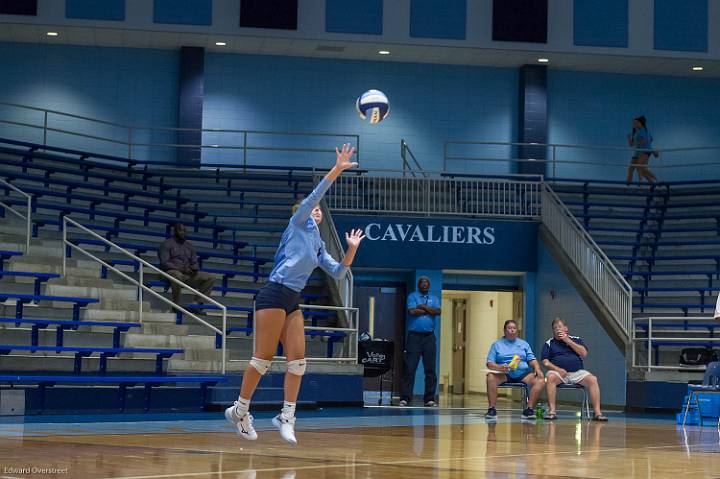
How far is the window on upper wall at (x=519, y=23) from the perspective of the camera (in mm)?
24594

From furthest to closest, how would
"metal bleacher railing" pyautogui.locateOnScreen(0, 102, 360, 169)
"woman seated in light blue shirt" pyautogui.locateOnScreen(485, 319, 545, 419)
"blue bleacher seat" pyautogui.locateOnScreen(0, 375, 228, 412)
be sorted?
"metal bleacher railing" pyautogui.locateOnScreen(0, 102, 360, 169), "woman seated in light blue shirt" pyautogui.locateOnScreen(485, 319, 545, 419), "blue bleacher seat" pyautogui.locateOnScreen(0, 375, 228, 412)

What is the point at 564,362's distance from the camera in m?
15.2

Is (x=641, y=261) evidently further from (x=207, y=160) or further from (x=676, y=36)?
(x=207, y=160)

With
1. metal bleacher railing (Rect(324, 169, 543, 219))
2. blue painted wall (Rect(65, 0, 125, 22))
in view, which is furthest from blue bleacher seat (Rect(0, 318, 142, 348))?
blue painted wall (Rect(65, 0, 125, 22))

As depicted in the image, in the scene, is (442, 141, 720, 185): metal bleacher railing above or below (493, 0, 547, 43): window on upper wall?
below

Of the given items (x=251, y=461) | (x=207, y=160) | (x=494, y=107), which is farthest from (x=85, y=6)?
(x=251, y=461)

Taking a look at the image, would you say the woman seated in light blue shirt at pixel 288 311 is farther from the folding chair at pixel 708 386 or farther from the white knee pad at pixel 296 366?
the folding chair at pixel 708 386

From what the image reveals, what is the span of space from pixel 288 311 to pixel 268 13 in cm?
1640

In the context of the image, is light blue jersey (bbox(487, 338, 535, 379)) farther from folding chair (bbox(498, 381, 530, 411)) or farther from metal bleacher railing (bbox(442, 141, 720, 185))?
metal bleacher railing (bbox(442, 141, 720, 185))

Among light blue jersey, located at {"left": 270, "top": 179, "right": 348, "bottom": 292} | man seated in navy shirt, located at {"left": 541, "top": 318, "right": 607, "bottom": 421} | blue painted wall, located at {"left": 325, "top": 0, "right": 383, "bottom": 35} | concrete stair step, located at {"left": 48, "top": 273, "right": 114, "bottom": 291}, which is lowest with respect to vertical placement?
man seated in navy shirt, located at {"left": 541, "top": 318, "right": 607, "bottom": 421}

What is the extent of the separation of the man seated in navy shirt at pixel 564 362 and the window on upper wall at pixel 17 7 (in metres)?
13.6

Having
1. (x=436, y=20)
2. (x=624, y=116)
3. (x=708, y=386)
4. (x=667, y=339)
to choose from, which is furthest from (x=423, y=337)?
(x=624, y=116)

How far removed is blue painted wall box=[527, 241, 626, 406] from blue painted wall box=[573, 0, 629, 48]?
18.9 feet

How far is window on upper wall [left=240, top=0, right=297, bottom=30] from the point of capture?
23.8 meters
